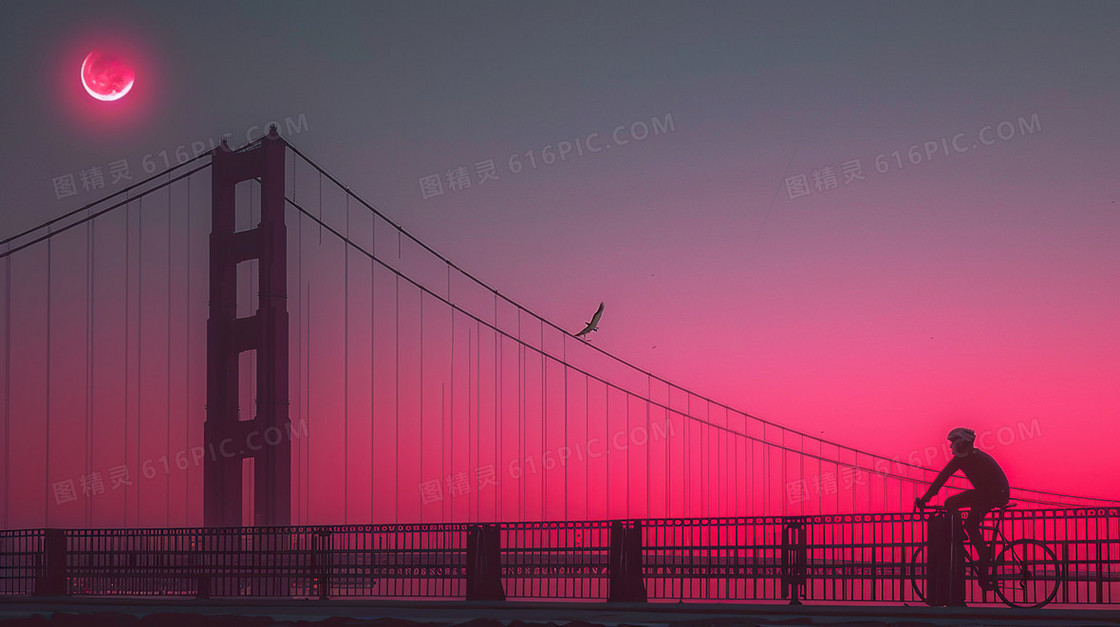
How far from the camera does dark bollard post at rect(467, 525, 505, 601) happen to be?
16906mm

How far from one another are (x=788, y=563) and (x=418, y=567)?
5.24 m

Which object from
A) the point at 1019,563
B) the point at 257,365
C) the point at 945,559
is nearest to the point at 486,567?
the point at 945,559

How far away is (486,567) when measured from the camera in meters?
16.9

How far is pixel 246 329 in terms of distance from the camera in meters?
29.6

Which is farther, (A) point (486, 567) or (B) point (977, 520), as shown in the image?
(A) point (486, 567)

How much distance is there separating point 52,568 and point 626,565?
30.2 ft

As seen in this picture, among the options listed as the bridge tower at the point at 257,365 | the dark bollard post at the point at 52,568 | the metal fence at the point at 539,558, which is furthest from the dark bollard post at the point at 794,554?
the bridge tower at the point at 257,365

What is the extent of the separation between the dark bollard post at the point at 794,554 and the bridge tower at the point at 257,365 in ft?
49.0

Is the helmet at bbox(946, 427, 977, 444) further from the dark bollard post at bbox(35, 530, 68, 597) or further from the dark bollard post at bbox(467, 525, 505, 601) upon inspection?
the dark bollard post at bbox(35, 530, 68, 597)

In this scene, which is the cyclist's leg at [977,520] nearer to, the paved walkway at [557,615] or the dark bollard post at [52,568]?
the paved walkway at [557,615]

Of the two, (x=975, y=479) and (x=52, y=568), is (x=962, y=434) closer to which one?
(x=975, y=479)

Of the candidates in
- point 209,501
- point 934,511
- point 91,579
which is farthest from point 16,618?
point 209,501

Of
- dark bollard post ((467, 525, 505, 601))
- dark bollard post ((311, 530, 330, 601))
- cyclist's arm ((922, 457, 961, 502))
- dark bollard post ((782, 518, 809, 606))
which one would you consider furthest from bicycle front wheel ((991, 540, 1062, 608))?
dark bollard post ((311, 530, 330, 601))

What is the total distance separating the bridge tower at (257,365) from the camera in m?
28.6
